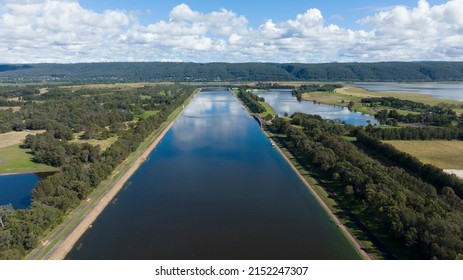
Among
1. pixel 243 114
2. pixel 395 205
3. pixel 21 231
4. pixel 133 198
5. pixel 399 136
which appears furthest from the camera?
pixel 243 114

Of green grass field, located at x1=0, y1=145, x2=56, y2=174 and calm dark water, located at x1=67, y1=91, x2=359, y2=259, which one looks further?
green grass field, located at x1=0, y1=145, x2=56, y2=174

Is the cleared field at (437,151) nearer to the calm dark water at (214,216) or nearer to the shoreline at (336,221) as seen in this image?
the shoreline at (336,221)

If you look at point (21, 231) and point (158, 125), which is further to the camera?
point (158, 125)

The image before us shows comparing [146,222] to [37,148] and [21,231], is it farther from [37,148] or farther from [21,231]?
[37,148]

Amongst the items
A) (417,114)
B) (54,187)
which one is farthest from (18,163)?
(417,114)

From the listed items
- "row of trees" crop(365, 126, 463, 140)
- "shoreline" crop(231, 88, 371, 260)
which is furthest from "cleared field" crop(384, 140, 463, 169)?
"shoreline" crop(231, 88, 371, 260)

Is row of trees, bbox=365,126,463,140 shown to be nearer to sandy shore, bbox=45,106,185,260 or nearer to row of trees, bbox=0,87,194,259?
sandy shore, bbox=45,106,185,260

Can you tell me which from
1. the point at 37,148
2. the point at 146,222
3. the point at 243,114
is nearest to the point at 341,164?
the point at 146,222
